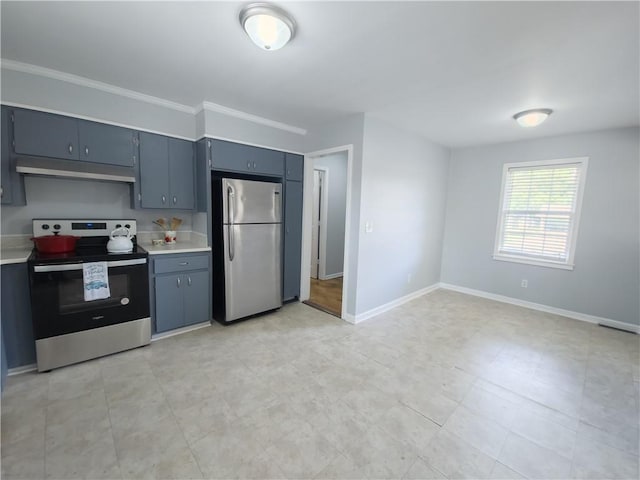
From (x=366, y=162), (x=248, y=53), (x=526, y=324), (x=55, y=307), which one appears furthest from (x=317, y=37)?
(x=526, y=324)

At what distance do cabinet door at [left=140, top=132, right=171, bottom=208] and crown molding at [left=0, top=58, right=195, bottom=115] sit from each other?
35 centimetres

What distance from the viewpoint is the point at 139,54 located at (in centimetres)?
199

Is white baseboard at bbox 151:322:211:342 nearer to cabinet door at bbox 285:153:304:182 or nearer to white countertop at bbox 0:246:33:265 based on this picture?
white countertop at bbox 0:246:33:265

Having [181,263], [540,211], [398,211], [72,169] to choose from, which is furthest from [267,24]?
[540,211]

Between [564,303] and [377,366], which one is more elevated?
[564,303]

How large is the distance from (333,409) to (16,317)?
2554 mm

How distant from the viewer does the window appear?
3652 millimetres

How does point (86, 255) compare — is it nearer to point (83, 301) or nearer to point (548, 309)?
point (83, 301)

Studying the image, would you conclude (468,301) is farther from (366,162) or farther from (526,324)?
(366,162)

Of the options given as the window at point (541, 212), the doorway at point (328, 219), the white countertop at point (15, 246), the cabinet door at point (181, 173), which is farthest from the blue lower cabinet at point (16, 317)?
the window at point (541, 212)

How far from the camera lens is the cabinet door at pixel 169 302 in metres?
2.76

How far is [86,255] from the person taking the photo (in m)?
2.28

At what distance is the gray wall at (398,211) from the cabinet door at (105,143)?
245 centimetres

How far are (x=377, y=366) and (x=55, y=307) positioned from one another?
8.92 feet
